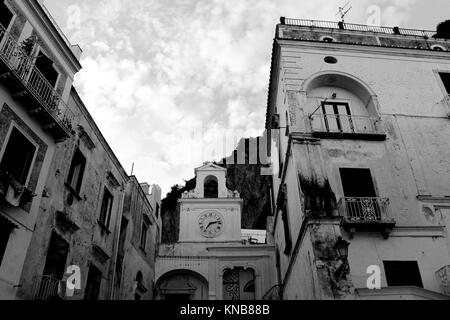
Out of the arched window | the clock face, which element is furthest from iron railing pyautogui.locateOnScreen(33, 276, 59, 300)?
the arched window

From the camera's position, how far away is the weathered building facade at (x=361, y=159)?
12.7 m

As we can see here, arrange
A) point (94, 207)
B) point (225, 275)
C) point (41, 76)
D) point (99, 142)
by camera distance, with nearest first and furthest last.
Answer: point (41, 76)
point (94, 207)
point (99, 142)
point (225, 275)

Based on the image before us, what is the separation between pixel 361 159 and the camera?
50.3 ft

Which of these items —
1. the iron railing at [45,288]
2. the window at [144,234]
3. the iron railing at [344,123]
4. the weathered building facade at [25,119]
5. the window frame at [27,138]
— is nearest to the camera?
the weathered building facade at [25,119]

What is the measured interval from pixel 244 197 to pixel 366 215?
45311mm

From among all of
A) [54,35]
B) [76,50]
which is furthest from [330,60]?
[54,35]

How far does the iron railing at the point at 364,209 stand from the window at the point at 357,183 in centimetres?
44

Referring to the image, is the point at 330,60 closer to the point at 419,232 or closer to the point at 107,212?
the point at 419,232

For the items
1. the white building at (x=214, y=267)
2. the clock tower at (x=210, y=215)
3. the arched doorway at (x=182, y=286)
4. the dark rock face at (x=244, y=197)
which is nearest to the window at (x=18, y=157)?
the white building at (x=214, y=267)

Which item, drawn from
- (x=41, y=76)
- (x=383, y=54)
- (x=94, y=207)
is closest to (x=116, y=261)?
(x=94, y=207)

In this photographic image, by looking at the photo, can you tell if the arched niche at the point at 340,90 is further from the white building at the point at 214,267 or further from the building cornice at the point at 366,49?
the white building at the point at 214,267
